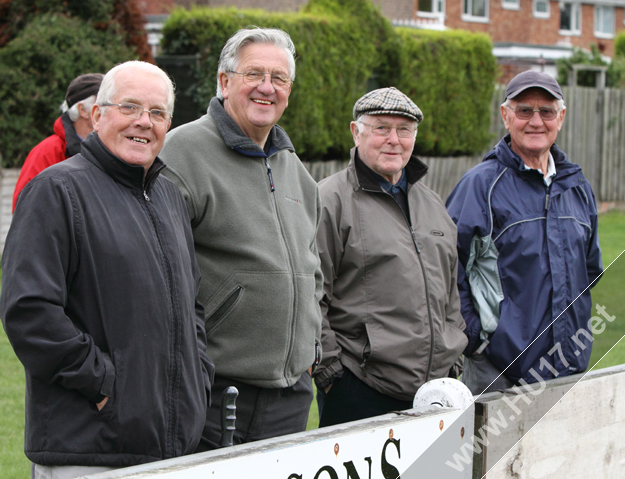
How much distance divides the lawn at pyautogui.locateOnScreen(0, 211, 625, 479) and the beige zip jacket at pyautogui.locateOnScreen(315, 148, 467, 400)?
2.33 ft

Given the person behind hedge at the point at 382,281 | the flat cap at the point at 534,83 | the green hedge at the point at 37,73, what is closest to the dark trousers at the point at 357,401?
the person behind hedge at the point at 382,281

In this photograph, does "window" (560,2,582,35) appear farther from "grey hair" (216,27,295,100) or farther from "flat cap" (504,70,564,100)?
"grey hair" (216,27,295,100)

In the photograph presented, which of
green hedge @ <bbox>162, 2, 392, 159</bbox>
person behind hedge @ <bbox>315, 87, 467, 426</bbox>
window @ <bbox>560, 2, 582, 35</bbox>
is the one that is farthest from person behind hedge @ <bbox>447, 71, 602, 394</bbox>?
window @ <bbox>560, 2, 582, 35</bbox>

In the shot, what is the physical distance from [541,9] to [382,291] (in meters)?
34.1

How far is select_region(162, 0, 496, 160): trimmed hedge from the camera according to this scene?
1136 cm

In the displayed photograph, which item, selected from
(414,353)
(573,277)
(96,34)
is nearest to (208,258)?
(414,353)

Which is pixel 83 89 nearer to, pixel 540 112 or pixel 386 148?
pixel 386 148

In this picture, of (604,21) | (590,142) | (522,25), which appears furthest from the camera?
(604,21)

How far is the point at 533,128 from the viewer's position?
12.5ft

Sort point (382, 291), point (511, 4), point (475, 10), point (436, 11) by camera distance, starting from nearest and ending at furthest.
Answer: point (382, 291) → point (436, 11) → point (475, 10) → point (511, 4)

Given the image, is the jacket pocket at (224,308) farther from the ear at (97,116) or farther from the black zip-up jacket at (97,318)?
the ear at (97,116)

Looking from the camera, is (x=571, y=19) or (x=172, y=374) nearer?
(x=172, y=374)

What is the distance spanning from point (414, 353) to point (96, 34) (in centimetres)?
893

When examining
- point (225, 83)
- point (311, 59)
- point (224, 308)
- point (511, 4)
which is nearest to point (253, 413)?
point (224, 308)
